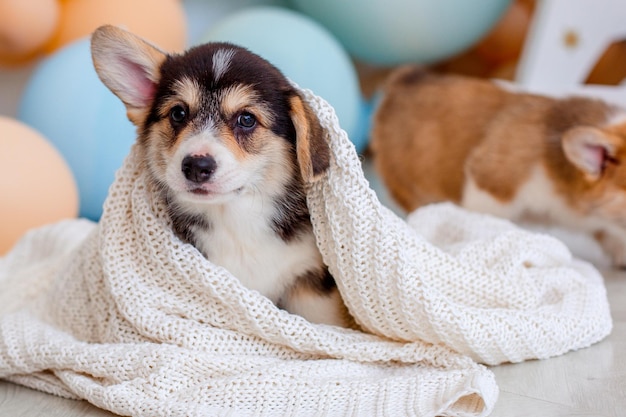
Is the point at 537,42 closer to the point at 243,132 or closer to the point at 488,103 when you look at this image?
the point at 488,103

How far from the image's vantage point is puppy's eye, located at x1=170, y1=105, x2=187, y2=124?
51.4 inches

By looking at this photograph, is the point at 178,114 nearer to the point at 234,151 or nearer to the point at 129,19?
the point at 234,151

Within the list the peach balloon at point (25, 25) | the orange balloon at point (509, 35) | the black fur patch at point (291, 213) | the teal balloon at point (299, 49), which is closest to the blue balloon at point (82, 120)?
the peach balloon at point (25, 25)

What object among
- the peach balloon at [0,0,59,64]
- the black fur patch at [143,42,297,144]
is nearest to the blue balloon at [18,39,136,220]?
the peach balloon at [0,0,59,64]

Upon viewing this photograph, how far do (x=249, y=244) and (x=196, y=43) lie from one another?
4.38 feet

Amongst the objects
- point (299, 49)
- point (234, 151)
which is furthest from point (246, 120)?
point (299, 49)

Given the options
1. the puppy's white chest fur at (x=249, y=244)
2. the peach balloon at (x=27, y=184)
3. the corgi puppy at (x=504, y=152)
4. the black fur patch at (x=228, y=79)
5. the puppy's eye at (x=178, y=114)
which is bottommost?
the peach balloon at (x=27, y=184)

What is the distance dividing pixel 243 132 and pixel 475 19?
6.09ft

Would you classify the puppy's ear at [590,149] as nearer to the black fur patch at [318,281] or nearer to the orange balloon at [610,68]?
the black fur patch at [318,281]

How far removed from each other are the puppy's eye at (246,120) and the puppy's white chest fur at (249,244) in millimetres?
132

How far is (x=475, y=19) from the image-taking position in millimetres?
2873

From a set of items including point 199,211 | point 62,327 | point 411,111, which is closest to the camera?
point 199,211

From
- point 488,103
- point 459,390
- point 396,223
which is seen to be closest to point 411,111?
point 488,103

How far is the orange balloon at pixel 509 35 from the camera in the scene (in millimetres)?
3340
